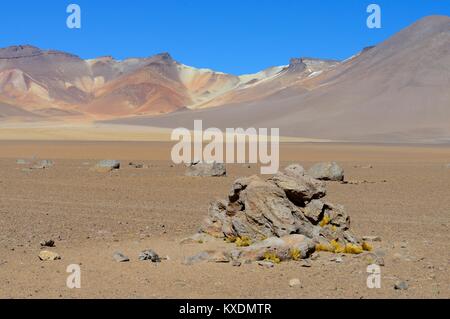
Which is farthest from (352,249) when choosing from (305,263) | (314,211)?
(305,263)

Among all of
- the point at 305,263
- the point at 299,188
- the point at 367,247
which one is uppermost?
the point at 299,188

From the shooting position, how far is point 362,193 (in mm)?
19141

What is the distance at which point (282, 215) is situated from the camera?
10180mm

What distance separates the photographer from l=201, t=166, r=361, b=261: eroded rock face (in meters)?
10.1

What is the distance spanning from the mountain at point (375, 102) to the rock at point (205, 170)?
66.3 metres

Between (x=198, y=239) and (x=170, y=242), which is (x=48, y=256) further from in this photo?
(x=198, y=239)

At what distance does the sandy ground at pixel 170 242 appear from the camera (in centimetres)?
802

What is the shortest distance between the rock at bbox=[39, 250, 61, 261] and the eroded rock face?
2.57 m

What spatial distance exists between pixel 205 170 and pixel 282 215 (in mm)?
13774

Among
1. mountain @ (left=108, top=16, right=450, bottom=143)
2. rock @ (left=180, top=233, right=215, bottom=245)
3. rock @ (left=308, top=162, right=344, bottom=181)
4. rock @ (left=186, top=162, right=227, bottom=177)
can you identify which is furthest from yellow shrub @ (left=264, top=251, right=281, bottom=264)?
mountain @ (left=108, top=16, right=450, bottom=143)

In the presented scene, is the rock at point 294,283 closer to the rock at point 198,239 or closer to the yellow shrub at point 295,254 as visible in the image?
the yellow shrub at point 295,254

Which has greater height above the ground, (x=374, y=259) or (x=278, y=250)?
(x=278, y=250)

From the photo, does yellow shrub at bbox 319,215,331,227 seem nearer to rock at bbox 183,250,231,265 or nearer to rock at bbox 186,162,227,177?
rock at bbox 183,250,231,265
